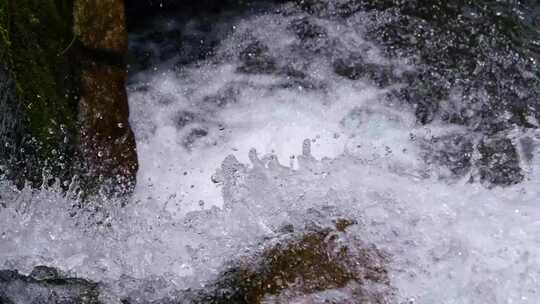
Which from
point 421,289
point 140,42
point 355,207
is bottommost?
point 421,289

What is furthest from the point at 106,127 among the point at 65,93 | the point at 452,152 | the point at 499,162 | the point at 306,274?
the point at 499,162

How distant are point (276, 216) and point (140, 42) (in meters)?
1.89

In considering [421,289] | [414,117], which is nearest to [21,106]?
[421,289]

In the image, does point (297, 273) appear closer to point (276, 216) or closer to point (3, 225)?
point (276, 216)

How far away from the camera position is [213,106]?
4.02m

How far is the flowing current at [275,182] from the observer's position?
9.37 feet

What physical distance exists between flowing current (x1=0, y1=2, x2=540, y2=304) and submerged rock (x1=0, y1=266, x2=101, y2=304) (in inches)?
2.3

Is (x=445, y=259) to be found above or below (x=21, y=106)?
below

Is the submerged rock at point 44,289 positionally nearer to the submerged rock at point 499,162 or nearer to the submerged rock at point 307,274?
the submerged rock at point 307,274

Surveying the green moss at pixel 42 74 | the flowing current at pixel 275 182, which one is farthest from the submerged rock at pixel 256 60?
the green moss at pixel 42 74

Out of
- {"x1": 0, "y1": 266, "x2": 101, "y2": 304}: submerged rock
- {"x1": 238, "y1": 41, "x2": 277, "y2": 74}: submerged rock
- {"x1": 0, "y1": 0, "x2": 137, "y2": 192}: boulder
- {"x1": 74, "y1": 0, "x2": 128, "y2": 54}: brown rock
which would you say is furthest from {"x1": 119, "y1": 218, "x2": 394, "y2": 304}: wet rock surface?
{"x1": 238, "y1": 41, "x2": 277, "y2": 74}: submerged rock

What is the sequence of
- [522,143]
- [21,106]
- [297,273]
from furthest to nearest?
[522,143] → [21,106] → [297,273]

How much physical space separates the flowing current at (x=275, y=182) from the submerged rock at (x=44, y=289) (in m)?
0.06

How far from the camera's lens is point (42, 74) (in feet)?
9.91
